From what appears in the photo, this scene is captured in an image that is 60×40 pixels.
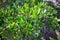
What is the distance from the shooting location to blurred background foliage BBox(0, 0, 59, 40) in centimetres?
227

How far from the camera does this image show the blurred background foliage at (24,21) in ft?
7.45

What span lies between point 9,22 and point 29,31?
31 centimetres

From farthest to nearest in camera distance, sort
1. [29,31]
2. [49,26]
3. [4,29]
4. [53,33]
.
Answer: [53,33]
[49,26]
[4,29]
[29,31]

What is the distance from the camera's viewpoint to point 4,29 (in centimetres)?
247

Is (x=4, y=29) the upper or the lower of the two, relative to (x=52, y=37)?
upper

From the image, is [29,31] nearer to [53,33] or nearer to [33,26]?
[33,26]

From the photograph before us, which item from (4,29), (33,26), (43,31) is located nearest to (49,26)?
(43,31)

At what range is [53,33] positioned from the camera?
2900mm

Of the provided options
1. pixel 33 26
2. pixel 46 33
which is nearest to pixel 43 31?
pixel 46 33

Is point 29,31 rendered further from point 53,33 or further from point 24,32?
point 53,33

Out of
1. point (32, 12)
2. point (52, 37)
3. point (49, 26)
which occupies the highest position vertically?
point (32, 12)

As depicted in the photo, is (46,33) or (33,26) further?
(46,33)

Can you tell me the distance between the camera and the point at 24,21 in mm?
2248

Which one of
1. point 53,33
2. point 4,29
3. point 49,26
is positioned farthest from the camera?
point 53,33
